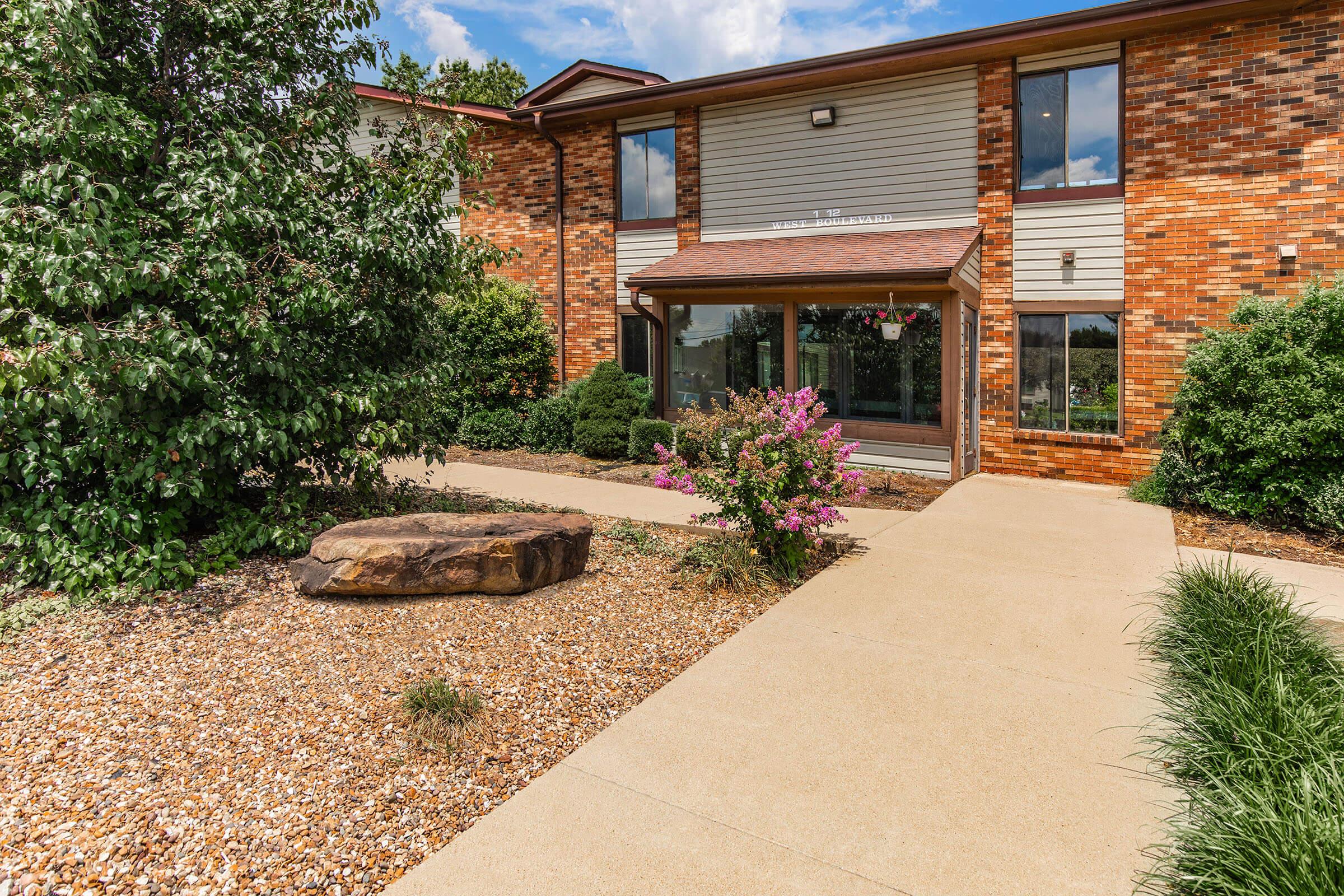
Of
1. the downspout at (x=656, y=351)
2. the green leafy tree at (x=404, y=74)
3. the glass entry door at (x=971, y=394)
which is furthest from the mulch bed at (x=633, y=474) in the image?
the green leafy tree at (x=404, y=74)

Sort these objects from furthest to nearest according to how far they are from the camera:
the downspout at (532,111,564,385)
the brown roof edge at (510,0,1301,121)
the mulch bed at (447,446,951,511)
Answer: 1. the downspout at (532,111,564,385)
2. the mulch bed at (447,446,951,511)
3. the brown roof edge at (510,0,1301,121)

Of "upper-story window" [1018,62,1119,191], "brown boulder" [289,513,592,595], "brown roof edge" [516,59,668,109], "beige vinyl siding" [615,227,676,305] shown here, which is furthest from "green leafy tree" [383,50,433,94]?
"upper-story window" [1018,62,1119,191]

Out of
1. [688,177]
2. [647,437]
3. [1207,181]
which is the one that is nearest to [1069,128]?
[1207,181]

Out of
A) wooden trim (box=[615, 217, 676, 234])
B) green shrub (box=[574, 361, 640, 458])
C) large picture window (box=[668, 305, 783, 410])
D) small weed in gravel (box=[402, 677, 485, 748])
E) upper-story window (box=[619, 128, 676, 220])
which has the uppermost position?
upper-story window (box=[619, 128, 676, 220])

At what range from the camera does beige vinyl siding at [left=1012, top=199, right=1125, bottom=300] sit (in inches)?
385

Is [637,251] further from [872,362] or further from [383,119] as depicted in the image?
[383,119]

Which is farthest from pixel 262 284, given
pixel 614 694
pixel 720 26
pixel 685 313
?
pixel 720 26

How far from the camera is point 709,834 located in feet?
9.67

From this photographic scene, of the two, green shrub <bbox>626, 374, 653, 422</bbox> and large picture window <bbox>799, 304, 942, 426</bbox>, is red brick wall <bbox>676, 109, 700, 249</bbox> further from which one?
large picture window <bbox>799, 304, 942, 426</bbox>

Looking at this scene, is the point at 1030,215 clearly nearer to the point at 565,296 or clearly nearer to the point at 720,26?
the point at 565,296

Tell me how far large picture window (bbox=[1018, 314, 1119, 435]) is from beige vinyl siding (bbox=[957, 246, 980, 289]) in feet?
2.57

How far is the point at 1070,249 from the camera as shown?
10055 mm

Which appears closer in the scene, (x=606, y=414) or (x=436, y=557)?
(x=436, y=557)

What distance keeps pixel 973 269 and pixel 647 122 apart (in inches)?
232
